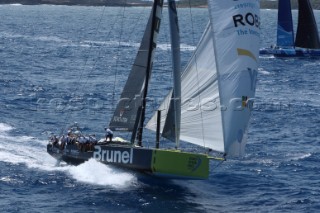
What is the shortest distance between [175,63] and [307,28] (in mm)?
67552

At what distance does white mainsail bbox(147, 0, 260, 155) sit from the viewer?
111 ft

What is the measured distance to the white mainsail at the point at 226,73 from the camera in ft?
111

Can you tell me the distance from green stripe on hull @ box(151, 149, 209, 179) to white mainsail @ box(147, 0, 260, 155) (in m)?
0.92

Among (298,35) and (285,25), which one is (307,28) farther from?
(285,25)

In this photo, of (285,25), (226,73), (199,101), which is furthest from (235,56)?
(285,25)

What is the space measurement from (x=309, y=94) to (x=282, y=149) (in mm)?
23514

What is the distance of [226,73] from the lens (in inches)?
1334

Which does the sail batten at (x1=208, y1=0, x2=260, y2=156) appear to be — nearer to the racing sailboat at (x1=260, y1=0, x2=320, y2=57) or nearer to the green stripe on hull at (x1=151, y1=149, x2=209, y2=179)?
the green stripe on hull at (x1=151, y1=149, x2=209, y2=179)

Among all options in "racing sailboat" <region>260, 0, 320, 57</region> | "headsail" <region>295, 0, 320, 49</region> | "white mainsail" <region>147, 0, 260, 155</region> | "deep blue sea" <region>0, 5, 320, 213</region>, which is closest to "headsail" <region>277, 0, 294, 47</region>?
"racing sailboat" <region>260, 0, 320, 57</region>

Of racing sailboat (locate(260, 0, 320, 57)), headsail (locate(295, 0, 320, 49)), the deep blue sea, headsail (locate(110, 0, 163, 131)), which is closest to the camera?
the deep blue sea

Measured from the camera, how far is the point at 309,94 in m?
→ 69.3

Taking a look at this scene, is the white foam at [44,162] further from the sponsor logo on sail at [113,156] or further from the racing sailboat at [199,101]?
the racing sailboat at [199,101]

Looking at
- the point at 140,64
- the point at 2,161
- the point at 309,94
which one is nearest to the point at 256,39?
the point at 140,64

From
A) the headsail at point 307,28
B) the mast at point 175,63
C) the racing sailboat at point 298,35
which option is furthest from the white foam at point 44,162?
the headsail at point 307,28
